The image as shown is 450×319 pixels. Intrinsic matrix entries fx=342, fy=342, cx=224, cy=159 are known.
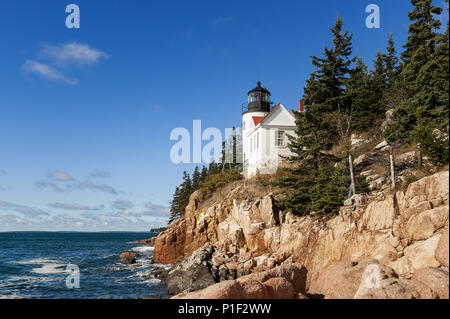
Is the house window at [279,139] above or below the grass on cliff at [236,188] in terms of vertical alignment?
above

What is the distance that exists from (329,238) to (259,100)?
25.3 m

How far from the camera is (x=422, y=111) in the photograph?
13594 millimetres

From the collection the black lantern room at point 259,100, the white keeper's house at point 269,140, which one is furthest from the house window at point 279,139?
the black lantern room at point 259,100

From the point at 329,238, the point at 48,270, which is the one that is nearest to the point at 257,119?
the point at 329,238

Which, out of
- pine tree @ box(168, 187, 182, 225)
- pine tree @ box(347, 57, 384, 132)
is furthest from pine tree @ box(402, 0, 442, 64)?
pine tree @ box(168, 187, 182, 225)

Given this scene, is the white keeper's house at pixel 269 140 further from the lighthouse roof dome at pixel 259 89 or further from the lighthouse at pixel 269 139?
the lighthouse roof dome at pixel 259 89

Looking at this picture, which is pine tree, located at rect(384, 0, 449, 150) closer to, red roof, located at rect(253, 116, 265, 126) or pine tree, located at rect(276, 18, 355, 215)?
pine tree, located at rect(276, 18, 355, 215)

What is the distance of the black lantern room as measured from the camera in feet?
132

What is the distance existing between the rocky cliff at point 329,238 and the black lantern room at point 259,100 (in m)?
11.4

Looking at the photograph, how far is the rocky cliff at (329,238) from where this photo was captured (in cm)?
1116

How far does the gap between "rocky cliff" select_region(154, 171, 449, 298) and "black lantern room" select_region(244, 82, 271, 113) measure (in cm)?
1144

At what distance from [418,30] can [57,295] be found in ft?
113
